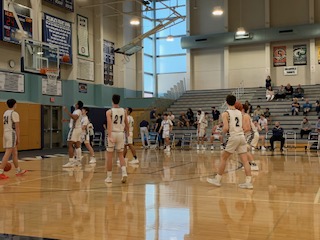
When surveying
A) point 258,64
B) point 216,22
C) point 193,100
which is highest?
point 216,22

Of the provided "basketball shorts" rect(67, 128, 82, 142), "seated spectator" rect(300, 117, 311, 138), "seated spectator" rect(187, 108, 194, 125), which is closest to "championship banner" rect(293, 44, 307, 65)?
"seated spectator" rect(187, 108, 194, 125)

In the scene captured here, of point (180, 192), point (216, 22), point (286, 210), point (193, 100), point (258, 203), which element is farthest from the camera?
point (216, 22)

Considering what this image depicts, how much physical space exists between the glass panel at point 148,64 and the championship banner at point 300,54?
1087 cm

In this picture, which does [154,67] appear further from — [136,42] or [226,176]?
[226,176]

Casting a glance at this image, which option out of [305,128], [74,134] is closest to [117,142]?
[74,134]

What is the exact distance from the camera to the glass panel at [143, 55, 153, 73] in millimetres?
30672

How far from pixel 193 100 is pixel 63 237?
77.3 ft

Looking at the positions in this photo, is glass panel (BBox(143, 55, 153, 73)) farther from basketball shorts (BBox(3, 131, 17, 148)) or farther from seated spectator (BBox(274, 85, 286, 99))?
basketball shorts (BBox(3, 131, 17, 148))

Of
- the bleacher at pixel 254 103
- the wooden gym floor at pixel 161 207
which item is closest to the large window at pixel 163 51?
the bleacher at pixel 254 103

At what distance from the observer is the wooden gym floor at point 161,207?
14.4 feet

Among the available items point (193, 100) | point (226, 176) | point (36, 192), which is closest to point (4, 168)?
point (36, 192)

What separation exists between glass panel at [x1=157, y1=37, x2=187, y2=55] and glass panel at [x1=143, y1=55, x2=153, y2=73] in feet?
3.32

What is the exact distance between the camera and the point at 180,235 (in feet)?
13.9

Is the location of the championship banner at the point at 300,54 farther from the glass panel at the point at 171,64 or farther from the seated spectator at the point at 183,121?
the seated spectator at the point at 183,121
